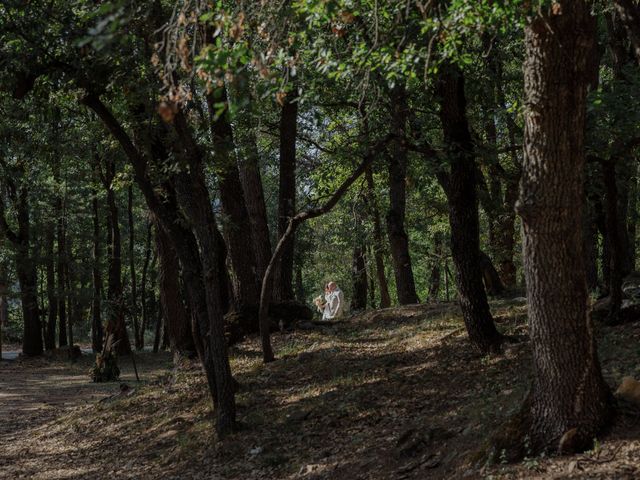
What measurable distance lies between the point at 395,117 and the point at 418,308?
684 centimetres

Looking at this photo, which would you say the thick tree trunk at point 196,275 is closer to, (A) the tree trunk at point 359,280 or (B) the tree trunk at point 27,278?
(B) the tree trunk at point 27,278

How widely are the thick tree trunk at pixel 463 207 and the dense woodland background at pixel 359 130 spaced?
28mm

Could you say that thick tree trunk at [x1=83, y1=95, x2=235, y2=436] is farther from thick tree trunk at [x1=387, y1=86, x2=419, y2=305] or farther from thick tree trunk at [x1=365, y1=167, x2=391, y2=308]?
thick tree trunk at [x1=365, y1=167, x2=391, y2=308]

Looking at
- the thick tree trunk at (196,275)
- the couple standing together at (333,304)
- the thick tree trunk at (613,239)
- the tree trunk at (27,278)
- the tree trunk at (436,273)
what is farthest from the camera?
the tree trunk at (436,273)

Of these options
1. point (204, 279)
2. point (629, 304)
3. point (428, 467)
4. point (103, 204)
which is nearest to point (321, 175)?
point (204, 279)

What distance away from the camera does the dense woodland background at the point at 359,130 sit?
5543 millimetres

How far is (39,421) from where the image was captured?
1470 centimetres

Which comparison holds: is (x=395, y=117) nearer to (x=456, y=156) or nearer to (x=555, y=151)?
(x=456, y=156)

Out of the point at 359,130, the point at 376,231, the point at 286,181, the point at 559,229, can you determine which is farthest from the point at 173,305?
the point at 376,231

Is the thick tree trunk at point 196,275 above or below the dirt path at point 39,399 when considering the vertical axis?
above

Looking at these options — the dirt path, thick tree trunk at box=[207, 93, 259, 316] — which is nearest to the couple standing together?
thick tree trunk at box=[207, 93, 259, 316]

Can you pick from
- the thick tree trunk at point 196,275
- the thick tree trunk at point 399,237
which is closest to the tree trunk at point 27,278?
the thick tree trunk at point 399,237

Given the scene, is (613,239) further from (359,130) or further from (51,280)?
(51,280)

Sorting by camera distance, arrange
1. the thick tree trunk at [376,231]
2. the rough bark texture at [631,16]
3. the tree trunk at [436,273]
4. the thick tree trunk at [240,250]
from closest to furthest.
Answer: the rough bark texture at [631,16] → the thick tree trunk at [240,250] → the thick tree trunk at [376,231] → the tree trunk at [436,273]
